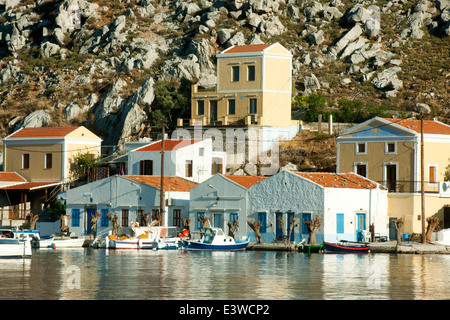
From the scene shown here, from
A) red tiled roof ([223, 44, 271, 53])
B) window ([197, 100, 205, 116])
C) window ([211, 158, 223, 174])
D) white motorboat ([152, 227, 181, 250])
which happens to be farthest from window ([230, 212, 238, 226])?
red tiled roof ([223, 44, 271, 53])

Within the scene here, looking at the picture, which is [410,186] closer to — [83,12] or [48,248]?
[48,248]

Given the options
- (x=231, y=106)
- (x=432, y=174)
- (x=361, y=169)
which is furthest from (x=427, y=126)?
(x=231, y=106)

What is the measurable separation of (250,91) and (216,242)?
26.5 metres

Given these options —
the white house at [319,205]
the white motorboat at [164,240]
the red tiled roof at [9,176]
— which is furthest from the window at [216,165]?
the red tiled roof at [9,176]

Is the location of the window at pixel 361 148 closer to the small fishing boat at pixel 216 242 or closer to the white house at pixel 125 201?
the white house at pixel 125 201

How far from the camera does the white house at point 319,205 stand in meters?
58.6

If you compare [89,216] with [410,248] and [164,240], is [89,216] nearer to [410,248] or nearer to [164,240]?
[164,240]

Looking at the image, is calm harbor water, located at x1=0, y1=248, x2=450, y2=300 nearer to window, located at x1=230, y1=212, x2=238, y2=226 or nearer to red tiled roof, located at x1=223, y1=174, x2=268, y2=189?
window, located at x1=230, y1=212, x2=238, y2=226

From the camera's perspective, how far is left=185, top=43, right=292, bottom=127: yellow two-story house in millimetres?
80562

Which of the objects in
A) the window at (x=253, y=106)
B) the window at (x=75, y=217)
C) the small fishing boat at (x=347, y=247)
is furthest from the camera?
the window at (x=253, y=106)

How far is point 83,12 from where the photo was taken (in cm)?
11775

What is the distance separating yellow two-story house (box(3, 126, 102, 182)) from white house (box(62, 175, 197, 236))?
9.63 m

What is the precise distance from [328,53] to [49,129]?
1642 inches

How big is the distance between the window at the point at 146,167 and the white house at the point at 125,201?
12.1 ft
